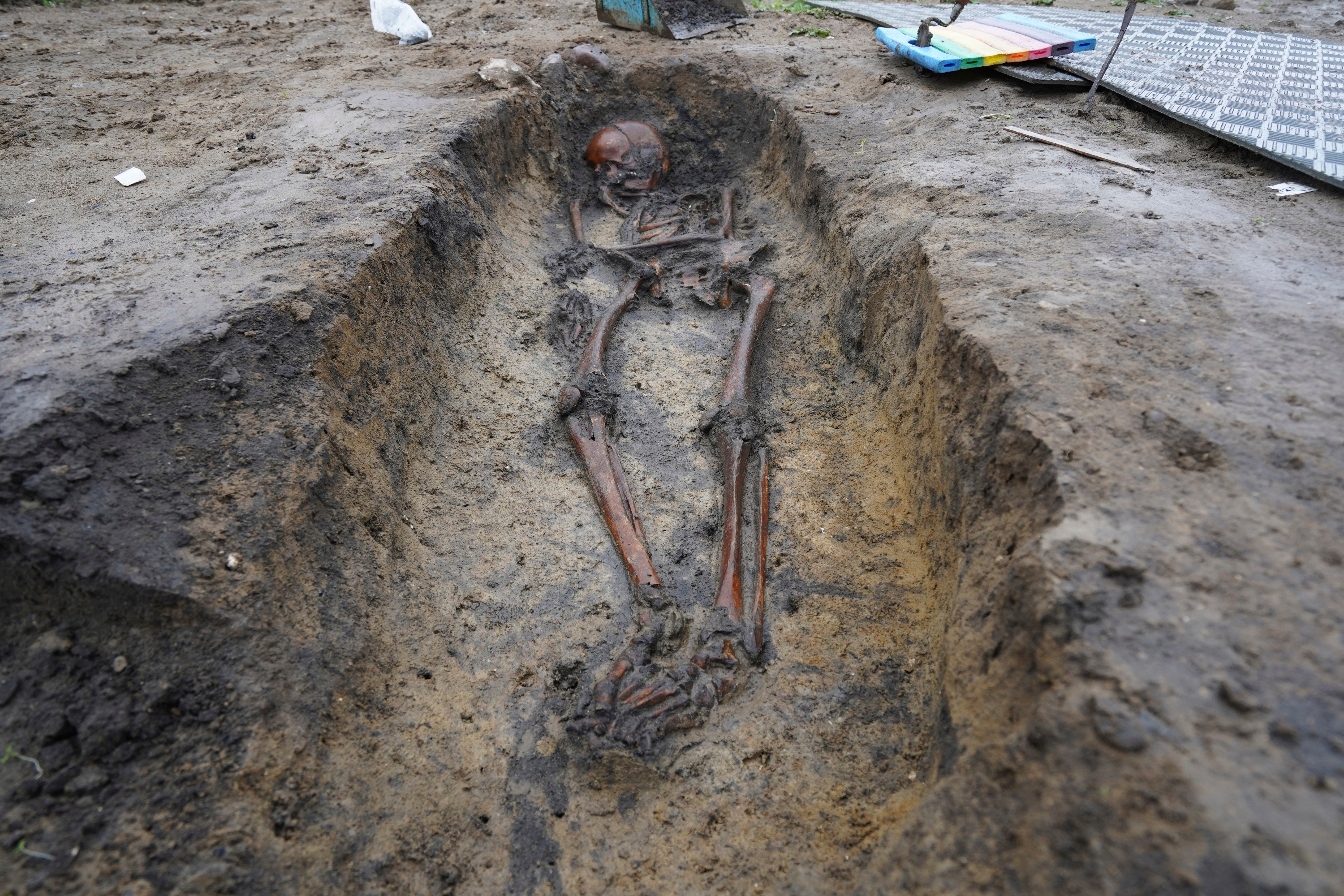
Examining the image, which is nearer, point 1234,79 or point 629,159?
point 1234,79

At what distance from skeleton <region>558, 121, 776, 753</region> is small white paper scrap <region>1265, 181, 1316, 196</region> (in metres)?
2.57

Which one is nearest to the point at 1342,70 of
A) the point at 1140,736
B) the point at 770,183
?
the point at 770,183

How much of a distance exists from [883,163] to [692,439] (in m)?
2.24

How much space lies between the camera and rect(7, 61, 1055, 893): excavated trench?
6.86ft

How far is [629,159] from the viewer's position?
571 centimetres

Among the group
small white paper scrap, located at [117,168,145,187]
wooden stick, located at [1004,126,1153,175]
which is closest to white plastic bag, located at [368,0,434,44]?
small white paper scrap, located at [117,168,145,187]

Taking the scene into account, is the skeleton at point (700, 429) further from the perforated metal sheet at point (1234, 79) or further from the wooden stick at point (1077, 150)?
the perforated metal sheet at point (1234, 79)

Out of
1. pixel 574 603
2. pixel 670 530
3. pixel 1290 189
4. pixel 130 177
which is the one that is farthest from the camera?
pixel 130 177

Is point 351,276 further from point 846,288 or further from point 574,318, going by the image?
point 846,288

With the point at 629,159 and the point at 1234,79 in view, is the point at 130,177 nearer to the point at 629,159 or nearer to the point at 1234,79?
the point at 629,159

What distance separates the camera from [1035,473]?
2.19 metres

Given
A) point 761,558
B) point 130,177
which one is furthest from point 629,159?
point 761,558

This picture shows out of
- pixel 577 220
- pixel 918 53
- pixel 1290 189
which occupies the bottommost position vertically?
pixel 577 220

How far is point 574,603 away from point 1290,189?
4.04 m
